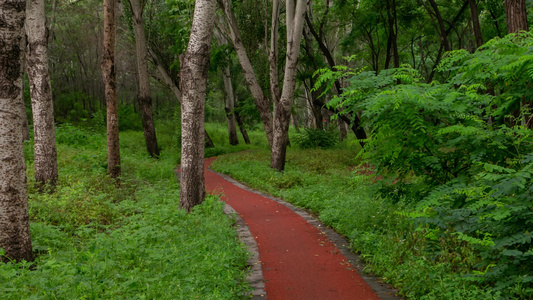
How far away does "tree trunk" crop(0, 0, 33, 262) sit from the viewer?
5.23 m

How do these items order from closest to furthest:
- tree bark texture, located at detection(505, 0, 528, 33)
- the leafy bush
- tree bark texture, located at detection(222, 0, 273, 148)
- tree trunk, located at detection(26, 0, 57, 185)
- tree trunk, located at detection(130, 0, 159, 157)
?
tree bark texture, located at detection(505, 0, 528, 33), tree trunk, located at detection(26, 0, 57, 185), tree bark texture, located at detection(222, 0, 273, 148), tree trunk, located at detection(130, 0, 159, 157), the leafy bush

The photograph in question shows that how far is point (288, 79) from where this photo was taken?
47.1 feet

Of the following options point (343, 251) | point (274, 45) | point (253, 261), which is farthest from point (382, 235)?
point (274, 45)

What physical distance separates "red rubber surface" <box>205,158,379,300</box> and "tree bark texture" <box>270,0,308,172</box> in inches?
193

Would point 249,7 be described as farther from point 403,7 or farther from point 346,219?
point 346,219

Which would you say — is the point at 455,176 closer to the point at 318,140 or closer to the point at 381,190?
the point at 381,190

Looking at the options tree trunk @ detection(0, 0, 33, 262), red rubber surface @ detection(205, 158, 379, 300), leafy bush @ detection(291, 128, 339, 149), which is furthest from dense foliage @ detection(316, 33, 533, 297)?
leafy bush @ detection(291, 128, 339, 149)

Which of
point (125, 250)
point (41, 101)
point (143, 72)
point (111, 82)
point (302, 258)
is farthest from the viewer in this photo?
point (143, 72)

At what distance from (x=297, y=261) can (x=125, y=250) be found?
2710 mm

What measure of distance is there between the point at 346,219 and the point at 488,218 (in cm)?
355

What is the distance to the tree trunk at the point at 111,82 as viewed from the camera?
467 inches

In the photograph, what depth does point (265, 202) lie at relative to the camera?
11.1m

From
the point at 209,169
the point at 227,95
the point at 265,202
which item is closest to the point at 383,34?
the point at 227,95

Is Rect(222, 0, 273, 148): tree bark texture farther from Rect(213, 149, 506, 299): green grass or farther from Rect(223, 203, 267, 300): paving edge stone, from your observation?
Rect(223, 203, 267, 300): paving edge stone
